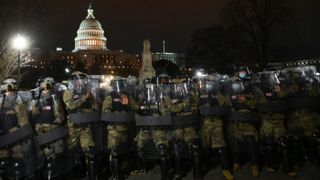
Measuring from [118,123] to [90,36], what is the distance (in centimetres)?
13036

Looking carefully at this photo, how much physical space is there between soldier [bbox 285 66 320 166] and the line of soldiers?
0.02m

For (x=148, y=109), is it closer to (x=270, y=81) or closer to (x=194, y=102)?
(x=194, y=102)

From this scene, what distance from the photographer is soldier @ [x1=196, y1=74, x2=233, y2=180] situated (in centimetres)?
1158

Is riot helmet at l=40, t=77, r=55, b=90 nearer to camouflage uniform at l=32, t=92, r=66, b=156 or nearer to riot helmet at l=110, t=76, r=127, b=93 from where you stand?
camouflage uniform at l=32, t=92, r=66, b=156

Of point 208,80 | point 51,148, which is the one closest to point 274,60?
point 208,80

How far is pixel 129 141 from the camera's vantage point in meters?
12.1

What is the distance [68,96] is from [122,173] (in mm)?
2273

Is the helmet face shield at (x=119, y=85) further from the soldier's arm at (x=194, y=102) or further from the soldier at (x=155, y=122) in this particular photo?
the soldier's arm at (x=194, y=102)

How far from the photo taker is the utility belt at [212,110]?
39.4 ft

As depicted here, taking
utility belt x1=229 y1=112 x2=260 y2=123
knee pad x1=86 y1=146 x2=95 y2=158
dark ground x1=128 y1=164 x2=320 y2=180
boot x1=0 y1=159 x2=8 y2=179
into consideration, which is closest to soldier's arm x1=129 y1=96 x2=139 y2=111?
knee pad x1=86 y1=146 x2=95 y2=158

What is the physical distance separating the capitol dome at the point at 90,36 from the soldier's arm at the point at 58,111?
128 meters

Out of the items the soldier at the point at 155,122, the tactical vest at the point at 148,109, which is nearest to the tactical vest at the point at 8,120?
the soldier at the point at 155,122

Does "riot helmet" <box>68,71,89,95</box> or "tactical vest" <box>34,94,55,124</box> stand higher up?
"riot helmet" <box>68,71,89,95</box>

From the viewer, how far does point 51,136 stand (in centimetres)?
1102
